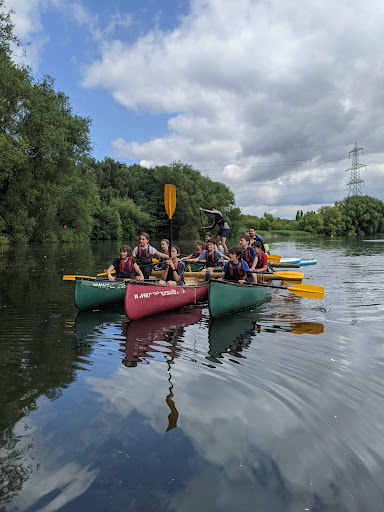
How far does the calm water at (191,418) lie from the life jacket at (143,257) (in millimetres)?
2701

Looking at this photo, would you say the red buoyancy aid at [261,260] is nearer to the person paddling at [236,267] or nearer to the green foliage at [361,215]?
the person paddling at [236,267]

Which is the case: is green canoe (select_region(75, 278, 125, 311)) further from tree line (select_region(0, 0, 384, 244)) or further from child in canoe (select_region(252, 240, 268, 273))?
tree line (select_region(0, 0, 384, 244))

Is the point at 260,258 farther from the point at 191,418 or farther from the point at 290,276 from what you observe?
the point at 191,418

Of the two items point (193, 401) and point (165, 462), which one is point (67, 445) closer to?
point (165, 462)

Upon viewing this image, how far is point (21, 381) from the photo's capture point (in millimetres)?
4316

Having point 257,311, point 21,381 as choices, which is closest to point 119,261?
point 257,311

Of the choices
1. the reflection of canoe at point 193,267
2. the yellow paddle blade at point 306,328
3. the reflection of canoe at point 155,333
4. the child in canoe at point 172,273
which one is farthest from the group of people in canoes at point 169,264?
the reflection of canoe at point 193,267

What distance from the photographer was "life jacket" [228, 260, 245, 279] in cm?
866

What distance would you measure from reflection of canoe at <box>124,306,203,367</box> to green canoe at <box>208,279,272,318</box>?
1.69 ft

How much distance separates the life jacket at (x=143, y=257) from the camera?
367 inches

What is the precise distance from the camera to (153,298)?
7.52 m

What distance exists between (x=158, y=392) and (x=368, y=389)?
2264 mm

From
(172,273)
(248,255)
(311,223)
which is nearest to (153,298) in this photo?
(172,273)

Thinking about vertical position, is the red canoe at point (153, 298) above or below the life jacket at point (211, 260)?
below
